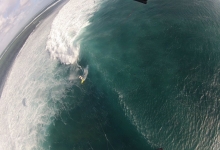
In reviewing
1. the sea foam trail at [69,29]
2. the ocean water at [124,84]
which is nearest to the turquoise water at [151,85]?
the ocean water at [124,84]

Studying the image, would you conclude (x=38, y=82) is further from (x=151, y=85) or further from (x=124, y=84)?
(x=151, y=85)

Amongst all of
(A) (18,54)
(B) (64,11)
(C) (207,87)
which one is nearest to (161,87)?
(C) (207,87)

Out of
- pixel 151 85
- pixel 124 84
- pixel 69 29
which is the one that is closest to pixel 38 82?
pixel 69 29

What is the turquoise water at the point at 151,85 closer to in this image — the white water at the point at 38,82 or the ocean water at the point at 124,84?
the ocean water at the point at 124,84

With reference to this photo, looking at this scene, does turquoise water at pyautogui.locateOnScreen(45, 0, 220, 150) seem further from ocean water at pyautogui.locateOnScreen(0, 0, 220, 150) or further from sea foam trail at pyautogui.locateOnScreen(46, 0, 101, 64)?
sea foam trail at pyautogui.locateOnScreen(46, 0, 101, 64)

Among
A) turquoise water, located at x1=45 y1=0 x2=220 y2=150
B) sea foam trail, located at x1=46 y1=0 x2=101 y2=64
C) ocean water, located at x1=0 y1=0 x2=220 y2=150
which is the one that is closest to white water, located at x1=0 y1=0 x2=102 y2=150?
sea foam trail, located at x1=46 y1=0 x2=101 y2=64
